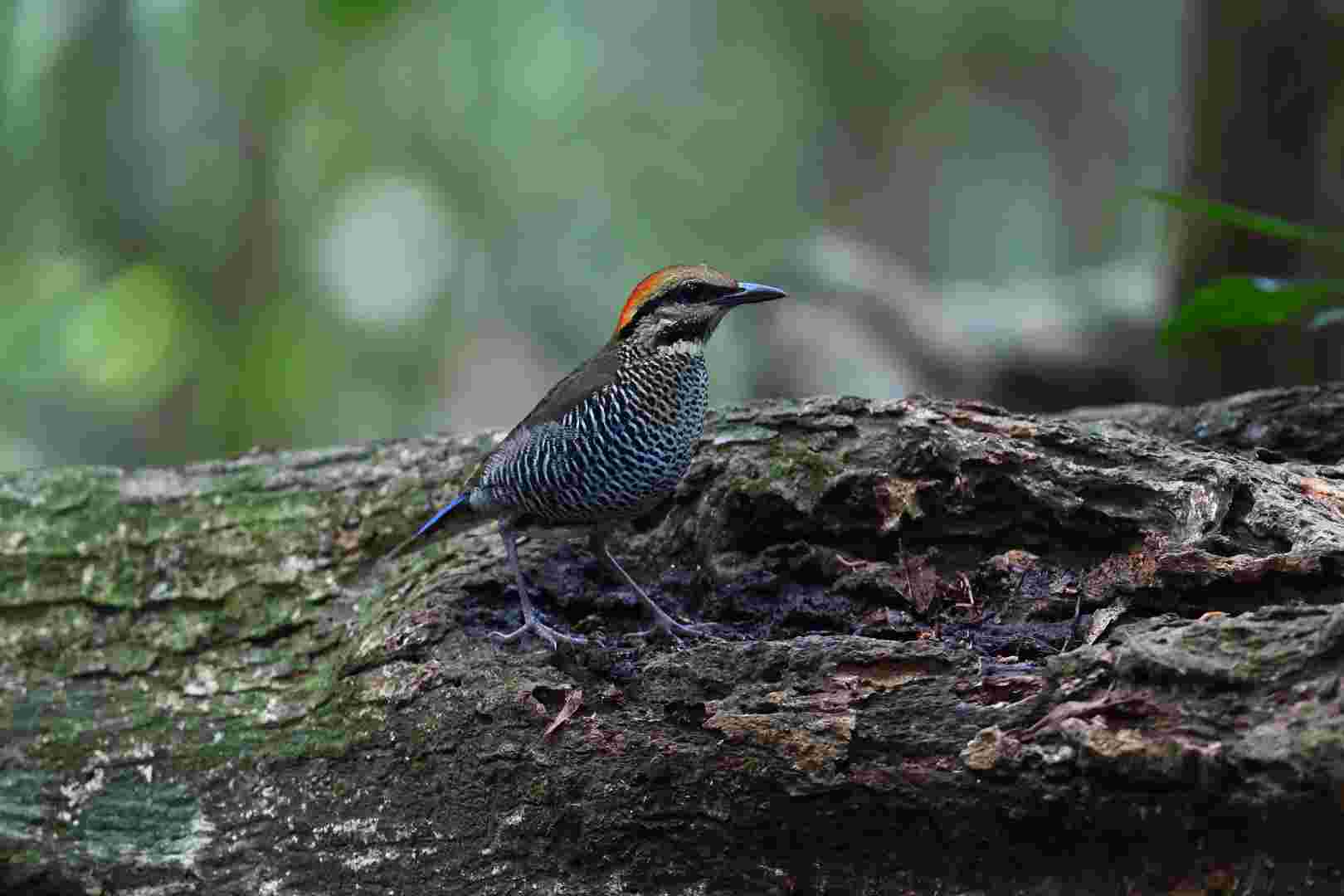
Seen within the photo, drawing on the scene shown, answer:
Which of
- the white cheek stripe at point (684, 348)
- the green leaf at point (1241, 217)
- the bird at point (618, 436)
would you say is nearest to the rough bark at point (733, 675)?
the bird at point (618, 436)

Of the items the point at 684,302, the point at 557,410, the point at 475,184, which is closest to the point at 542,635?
the point at 557,410

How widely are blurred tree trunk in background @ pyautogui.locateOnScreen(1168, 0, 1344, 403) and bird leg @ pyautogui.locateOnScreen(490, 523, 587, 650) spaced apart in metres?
4.40

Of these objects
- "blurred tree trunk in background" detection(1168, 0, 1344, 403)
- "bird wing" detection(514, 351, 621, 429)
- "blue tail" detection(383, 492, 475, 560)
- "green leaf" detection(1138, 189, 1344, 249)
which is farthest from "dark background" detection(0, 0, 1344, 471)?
"blue tail" detection(383, 492, 475, 560)

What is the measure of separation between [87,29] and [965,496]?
882cm

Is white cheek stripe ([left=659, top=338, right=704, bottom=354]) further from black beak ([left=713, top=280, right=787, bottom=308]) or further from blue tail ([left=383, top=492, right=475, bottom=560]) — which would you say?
blue tail ([left=383, top=492, right=475, bottom=560])

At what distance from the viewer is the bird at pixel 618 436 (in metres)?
3.96

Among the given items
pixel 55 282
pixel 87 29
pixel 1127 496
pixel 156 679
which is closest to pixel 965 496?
pixel 1127 496

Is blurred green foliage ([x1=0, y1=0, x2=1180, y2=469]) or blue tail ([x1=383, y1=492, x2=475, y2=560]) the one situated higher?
blurred green foliage ([x1=0, y1=0, x2=1180, y2=469])

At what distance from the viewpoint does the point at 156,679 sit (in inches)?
172

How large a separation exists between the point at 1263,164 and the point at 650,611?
15.4 feet

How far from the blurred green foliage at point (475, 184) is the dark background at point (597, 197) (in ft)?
0.13

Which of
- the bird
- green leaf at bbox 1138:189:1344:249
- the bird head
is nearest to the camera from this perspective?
the bird

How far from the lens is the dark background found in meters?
7.29

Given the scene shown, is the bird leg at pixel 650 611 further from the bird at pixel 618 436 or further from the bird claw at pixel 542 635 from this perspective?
the bird claw at pixel 542 635
